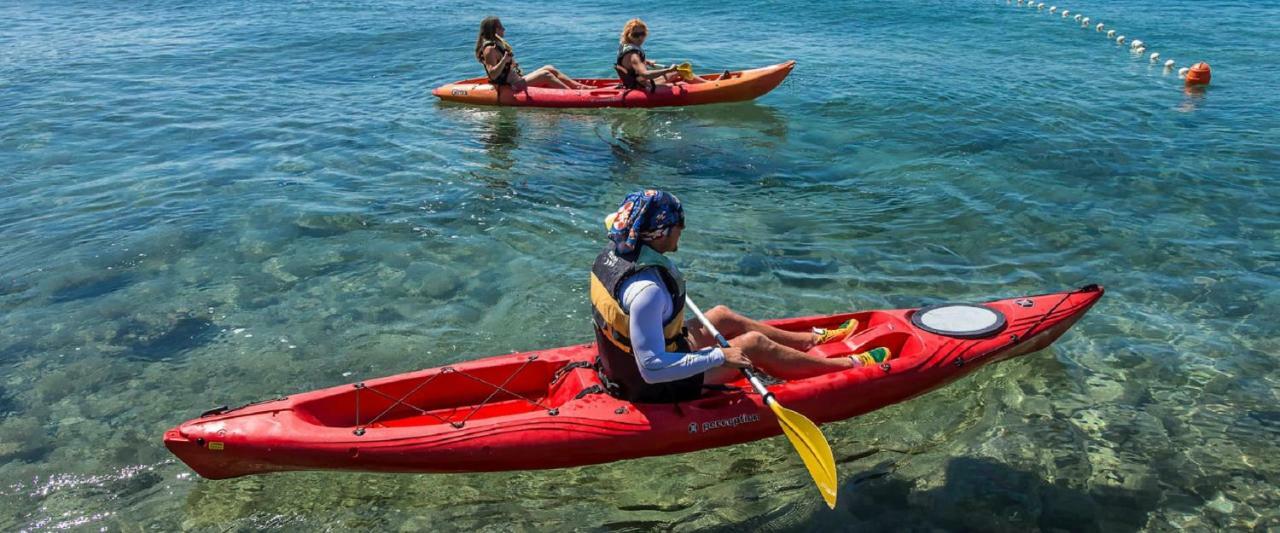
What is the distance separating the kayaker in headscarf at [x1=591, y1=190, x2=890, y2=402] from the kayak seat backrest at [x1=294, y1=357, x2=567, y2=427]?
63 centimetres

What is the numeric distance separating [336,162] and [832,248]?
6.30 m

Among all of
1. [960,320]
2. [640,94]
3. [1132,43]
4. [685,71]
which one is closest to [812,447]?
[960,320]

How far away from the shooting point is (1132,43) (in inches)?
693

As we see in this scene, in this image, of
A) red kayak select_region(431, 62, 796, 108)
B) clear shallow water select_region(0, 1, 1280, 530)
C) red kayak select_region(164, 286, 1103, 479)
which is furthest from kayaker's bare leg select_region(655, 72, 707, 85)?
red kayak select_region(164, 286, 1103, 479)

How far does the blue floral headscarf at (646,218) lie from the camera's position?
177 inches

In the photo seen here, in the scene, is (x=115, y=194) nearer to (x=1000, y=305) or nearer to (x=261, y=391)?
(x=261, y=391)

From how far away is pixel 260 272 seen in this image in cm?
803

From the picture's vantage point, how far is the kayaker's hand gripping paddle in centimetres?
453

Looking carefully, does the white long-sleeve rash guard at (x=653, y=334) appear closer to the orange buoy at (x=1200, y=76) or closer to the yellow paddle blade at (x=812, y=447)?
the yellow paddle blade at (x=812, y=447)

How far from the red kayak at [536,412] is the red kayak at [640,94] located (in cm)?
774

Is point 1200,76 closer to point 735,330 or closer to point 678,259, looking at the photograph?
point 678,259

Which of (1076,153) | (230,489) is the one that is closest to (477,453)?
(230,489)

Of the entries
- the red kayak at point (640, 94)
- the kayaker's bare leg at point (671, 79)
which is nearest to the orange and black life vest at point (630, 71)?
the red kayak at point (640, 94)

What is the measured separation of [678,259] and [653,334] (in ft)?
11.9
